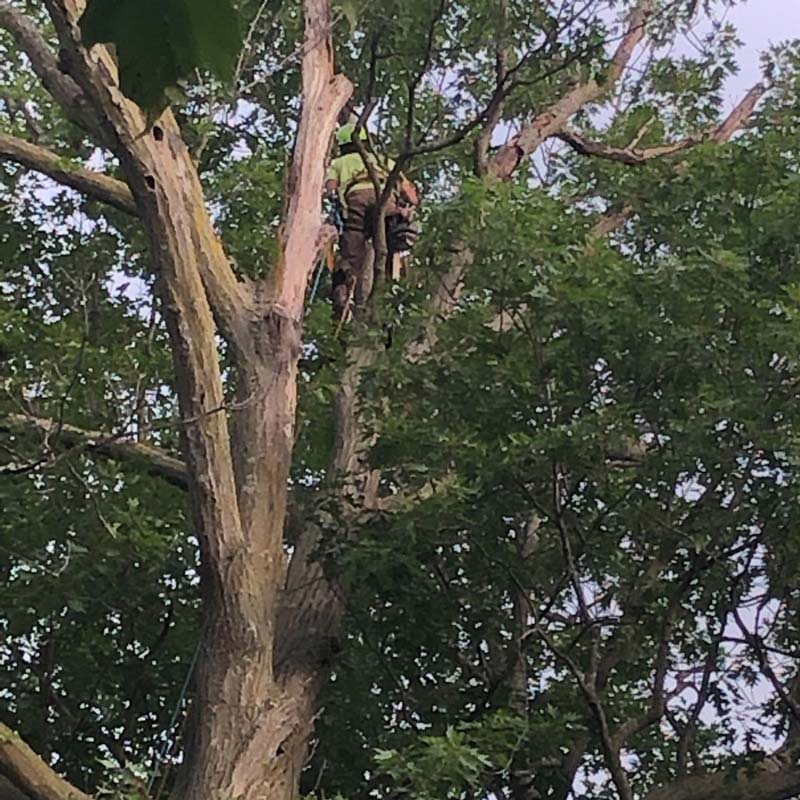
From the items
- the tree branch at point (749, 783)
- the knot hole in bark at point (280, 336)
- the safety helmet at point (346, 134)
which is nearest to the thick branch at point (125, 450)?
the knot hole in bark at point (280, 336)

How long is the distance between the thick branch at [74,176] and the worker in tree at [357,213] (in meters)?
1.43

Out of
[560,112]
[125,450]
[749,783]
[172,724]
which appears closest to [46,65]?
[125,450]

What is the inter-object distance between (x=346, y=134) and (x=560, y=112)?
144 cm

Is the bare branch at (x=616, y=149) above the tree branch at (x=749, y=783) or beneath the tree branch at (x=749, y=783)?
above

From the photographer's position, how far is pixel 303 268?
220 inches

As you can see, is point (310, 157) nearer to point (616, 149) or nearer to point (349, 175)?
point (349, 175)

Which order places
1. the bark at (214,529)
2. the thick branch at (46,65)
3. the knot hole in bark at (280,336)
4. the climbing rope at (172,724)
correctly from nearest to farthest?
the bark at (214,529)
the thick branch at (46,65)
the climbing rope at (172,724)
the knot hole in bark at (280,336)

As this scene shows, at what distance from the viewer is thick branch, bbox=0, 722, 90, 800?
414 centimetres

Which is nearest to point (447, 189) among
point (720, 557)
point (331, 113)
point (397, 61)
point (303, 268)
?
point (397, 61)

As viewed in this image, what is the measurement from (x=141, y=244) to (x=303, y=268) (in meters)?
1.24

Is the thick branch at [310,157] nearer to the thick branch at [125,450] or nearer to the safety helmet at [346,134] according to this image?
the safety helmet at [346,134]

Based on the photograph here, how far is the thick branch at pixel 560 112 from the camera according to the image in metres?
7.02

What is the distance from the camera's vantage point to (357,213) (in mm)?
6766

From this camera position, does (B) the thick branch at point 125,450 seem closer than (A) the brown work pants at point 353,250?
Yes
